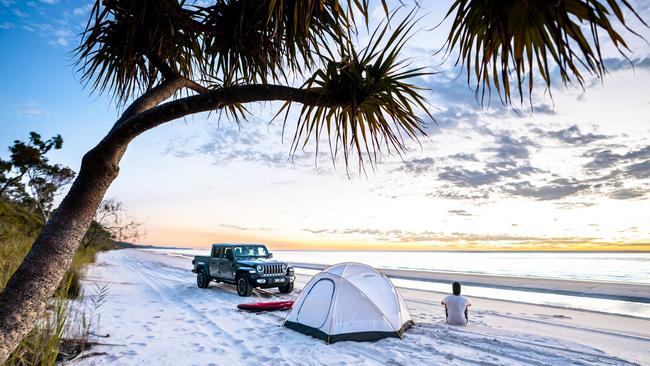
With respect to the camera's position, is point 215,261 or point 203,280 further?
point 203,280

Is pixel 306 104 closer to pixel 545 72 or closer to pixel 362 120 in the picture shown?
pixel 362 120

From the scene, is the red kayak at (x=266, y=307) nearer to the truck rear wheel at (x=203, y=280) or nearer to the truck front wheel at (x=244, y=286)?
the truck front wheel at (x=244, y=286)

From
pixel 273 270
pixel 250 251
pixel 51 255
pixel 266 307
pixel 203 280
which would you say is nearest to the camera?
pixel 51 255

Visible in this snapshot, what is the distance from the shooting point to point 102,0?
3482 millimetres

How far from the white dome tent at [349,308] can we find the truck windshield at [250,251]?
6255 millimetres

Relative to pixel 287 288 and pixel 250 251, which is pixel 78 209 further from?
pixel 250 251

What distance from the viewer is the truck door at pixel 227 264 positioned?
13.4 meters

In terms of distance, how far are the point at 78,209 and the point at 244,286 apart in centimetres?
1065

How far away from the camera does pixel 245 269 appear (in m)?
12.7

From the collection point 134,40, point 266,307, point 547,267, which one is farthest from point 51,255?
point 547,267

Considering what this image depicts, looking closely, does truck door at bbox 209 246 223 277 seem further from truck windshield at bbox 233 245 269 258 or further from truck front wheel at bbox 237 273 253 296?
truck front wheel at bbox 237 273 253 296

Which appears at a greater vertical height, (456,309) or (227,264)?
(227,264)

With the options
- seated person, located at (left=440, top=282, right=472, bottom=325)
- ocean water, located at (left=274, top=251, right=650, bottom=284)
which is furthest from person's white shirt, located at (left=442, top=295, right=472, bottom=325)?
ocean water, located at (left=274, top=251, right=650, bottom=284)

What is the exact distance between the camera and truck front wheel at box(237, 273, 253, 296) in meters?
12.5
